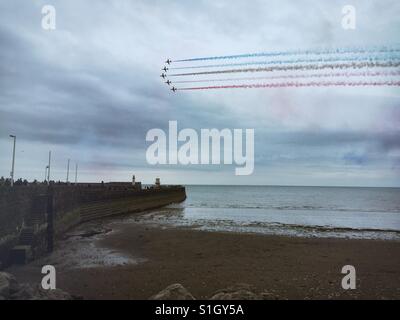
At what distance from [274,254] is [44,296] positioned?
14.2 meters

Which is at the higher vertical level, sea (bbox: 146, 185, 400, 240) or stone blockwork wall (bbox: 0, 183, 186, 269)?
stone blockwork wall (bbox: 0, 183, 186, 269)

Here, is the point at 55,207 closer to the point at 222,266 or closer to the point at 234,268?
the point at 222,266

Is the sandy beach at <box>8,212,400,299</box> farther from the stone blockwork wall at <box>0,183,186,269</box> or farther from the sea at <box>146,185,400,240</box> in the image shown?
the sea at <box>146,185,400,240</box>

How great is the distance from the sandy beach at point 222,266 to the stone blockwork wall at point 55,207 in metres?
2.08

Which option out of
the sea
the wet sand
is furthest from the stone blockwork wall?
the sea

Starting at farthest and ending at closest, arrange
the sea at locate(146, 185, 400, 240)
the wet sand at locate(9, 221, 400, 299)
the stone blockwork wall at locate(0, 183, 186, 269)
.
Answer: the sea at locate(146, 185, 400, 240) < the stone blockwork wall at locate(0, 183, 186, 269) < the wet sand at locate(9, 221, 400, 299)

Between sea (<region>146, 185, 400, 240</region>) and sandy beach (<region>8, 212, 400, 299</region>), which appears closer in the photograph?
sandy beach (<region>8, 212, 400, 299</region>)

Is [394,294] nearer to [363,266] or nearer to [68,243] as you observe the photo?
[363,266]

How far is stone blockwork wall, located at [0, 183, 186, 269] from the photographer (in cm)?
1809

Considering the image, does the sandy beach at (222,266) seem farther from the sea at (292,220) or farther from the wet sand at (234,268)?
the sea at (292,220)

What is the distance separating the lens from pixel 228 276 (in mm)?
15086

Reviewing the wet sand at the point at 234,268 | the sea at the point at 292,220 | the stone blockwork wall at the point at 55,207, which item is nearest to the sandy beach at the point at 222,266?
the wet sand at the point at 234,268
